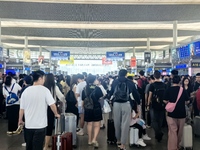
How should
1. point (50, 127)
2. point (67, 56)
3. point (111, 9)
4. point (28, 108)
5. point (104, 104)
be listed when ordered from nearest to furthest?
point (28, 108), point (50, 127), point (104, 104), point (111, 9), point (67, 56)

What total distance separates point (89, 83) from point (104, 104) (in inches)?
118

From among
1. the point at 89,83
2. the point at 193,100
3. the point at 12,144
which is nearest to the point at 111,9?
the point at 193,100

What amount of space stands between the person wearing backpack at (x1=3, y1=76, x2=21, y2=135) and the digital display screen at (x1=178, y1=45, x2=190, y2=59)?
10042 millimetres

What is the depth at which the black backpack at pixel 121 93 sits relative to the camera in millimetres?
6125

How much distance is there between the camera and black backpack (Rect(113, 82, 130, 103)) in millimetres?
6125

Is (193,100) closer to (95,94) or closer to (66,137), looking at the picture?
(95,94)

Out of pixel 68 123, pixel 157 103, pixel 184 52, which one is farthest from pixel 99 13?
pixel 68 123

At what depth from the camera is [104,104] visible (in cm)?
952

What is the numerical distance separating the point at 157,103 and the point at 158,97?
0.59 ft

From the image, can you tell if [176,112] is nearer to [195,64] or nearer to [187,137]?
[187,137]

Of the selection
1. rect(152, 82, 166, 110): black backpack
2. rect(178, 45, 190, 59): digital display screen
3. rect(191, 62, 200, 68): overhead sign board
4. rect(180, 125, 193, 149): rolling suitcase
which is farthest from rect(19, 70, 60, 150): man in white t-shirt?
rect(178, 45, 190, 59): digital display screen

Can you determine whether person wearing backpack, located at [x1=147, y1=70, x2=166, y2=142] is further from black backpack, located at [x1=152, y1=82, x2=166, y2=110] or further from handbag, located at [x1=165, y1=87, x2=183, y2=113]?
handbag, located at [x1=165, y1=87, x2=183, y2=113]

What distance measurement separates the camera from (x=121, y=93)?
614cm

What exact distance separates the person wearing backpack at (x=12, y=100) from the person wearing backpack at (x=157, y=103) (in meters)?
3.73
